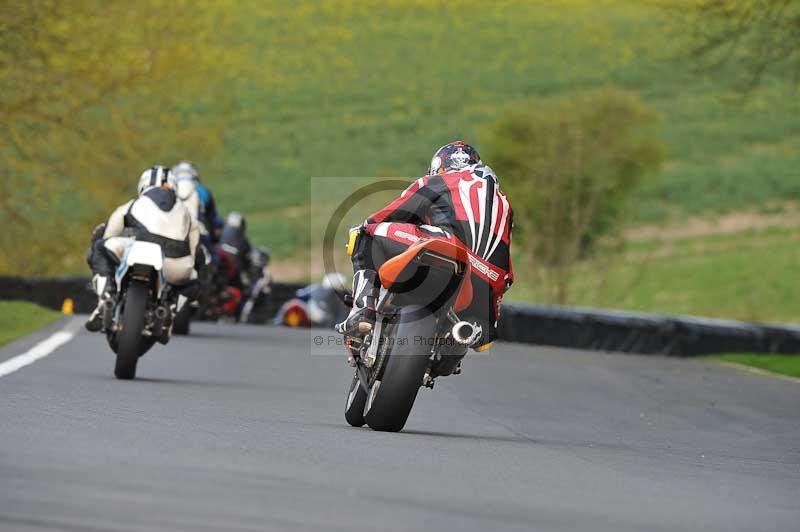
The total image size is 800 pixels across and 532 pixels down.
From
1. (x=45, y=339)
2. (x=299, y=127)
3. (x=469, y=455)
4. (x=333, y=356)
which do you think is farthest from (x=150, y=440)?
(x=299, y=127)

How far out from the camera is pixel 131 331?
1316cm

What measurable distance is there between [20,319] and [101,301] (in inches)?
341

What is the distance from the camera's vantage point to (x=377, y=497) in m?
6.93

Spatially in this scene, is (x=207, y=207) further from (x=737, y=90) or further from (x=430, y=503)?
(x=430, y=503)

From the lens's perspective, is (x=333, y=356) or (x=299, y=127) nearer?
(x=333, y=356)

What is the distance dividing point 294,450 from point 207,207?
41.2 feet

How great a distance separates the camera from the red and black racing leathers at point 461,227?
10133mm

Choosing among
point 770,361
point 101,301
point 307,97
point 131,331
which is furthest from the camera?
point 307,97

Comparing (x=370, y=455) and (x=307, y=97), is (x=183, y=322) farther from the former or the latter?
(x=307, y=97)

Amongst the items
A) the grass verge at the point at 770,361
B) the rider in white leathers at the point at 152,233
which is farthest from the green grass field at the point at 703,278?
the rider in white leathers at the point at 152,233

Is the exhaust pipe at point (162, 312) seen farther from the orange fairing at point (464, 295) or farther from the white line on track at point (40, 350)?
the orange fairing at point (464, 295)

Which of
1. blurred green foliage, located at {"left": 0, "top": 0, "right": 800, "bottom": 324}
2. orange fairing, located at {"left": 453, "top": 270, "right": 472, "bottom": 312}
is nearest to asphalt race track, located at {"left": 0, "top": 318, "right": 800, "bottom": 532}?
orange fairing, located at {"left": 453, "top": 270, "right": 472, "bottom": 312}

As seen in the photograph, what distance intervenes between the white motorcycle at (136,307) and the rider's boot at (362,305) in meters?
3.42

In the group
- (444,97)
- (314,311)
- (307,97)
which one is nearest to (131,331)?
(314,311)
